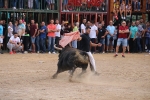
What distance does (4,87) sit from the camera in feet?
37.5

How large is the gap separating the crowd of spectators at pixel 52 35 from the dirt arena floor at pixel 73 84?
7.32 meters

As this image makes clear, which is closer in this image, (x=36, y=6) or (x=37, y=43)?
(x=37, y=43)

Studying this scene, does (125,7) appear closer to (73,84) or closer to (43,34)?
(43,34)

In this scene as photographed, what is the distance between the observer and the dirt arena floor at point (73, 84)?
10.1 metres

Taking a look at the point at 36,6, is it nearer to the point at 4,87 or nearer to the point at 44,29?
the point at 44,29

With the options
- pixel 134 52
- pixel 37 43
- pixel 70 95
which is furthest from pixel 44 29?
pixel 70 95

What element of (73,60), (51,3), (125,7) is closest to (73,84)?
(73,60)

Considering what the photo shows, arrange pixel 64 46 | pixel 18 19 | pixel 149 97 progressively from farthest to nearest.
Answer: pixel 18 19
pixel 64 46
pixel 149 97

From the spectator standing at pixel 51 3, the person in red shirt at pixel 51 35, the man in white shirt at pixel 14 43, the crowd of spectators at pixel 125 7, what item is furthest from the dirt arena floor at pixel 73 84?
the crowd of spectators at pixel 125 7

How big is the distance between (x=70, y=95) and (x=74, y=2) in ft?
61.6

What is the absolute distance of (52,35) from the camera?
82.7ft

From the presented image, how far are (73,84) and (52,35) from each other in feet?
43.4

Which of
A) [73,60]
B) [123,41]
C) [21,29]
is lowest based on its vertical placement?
[123,41]

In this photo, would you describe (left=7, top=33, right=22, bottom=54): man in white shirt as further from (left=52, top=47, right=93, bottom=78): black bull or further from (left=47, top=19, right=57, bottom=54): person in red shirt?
(left=52, top=47, right=93, bottom=78): black bull
